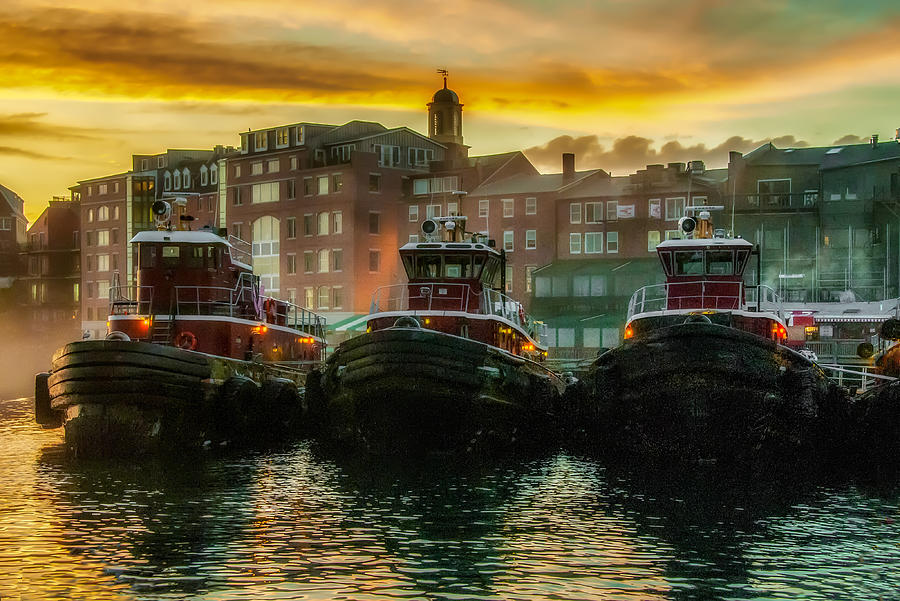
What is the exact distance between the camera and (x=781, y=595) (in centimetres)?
1781

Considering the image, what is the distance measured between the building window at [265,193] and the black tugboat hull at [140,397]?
7604cm

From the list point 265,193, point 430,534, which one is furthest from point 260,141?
point 430,534

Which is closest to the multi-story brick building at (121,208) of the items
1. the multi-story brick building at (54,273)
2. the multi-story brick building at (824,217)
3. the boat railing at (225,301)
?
the multi-story brick building at (54,273)

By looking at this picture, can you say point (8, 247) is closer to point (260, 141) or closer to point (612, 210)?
point (260, 141)

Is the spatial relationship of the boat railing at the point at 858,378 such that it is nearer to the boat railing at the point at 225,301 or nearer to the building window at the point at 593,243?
the boat railing at the point at 225,301

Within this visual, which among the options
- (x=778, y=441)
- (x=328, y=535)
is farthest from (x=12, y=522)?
(x=778, y=441)

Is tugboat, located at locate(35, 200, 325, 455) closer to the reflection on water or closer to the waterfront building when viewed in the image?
the reflection on water

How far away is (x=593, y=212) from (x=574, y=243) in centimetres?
307

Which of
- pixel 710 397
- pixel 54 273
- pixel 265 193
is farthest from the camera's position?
pixel 54 273

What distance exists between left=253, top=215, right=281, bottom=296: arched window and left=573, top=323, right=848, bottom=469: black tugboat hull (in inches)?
3187

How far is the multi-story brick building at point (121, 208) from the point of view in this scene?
123625mm

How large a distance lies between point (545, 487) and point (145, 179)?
349 ft

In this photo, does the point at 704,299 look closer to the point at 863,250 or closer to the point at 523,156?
the point at 863,250

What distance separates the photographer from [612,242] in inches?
3711
